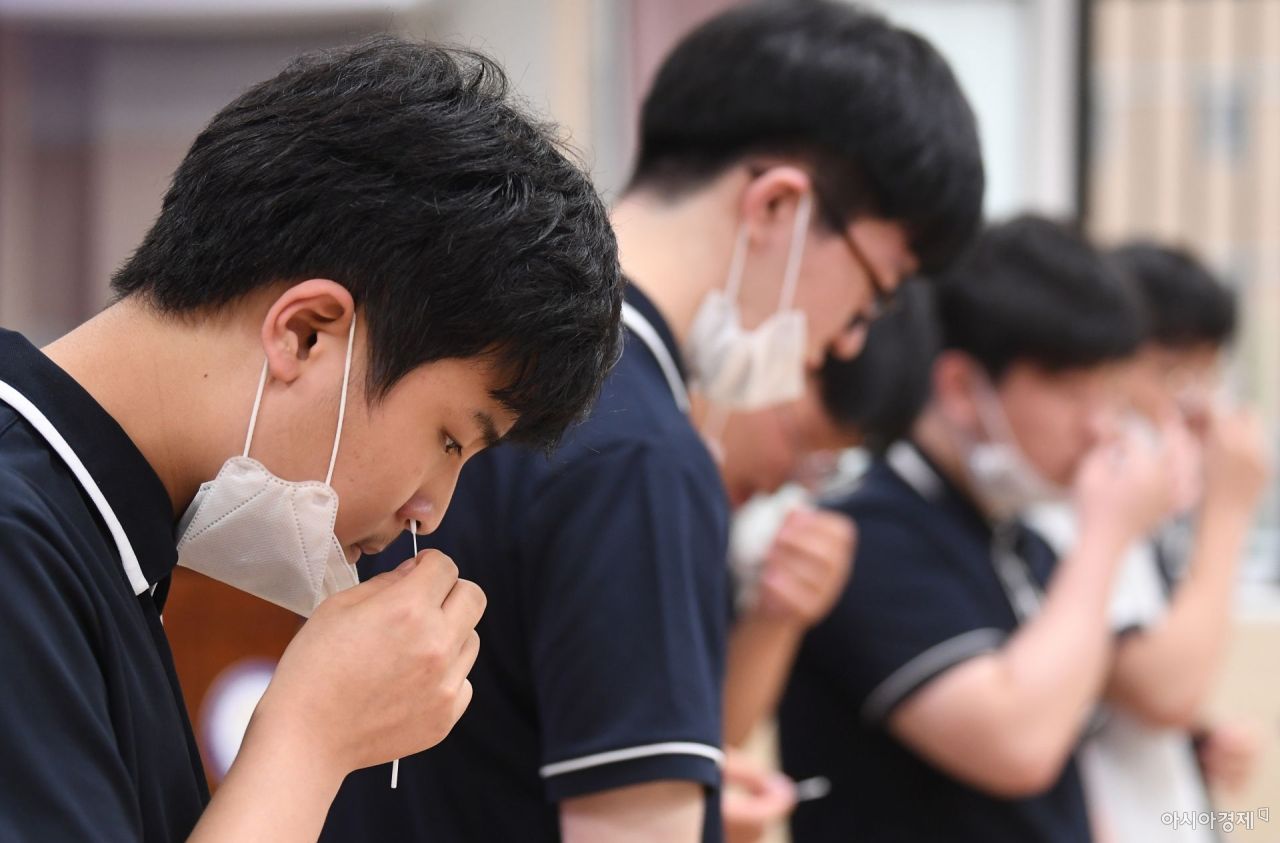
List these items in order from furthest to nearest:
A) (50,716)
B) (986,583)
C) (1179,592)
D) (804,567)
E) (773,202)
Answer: (1179,592) → (986,583) → (804,567) → (773,202) → (50,716)

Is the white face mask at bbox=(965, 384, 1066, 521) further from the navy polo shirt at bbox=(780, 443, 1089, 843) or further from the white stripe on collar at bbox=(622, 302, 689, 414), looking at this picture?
the white stripe on collar at bbox=(622, 302, 689, 414)

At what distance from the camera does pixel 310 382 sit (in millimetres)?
706

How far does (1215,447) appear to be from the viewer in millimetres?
2139

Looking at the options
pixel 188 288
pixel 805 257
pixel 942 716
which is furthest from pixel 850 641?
pixel 188 288

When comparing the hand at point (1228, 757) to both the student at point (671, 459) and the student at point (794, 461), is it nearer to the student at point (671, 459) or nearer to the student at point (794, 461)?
the student at point (794, 461)

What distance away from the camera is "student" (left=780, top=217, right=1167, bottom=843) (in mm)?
1489

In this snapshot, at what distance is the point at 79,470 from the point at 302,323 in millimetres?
131

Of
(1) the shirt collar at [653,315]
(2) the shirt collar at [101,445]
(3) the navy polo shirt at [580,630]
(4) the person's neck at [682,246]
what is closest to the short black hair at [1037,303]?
(4) the person's neck at [682,246]

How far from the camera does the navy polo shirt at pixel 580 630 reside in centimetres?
89

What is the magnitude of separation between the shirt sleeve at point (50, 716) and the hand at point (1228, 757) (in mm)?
1897

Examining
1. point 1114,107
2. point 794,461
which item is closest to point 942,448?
point 794,461

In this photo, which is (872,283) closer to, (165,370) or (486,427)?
(486,427)

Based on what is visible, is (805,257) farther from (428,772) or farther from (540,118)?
(428,772)

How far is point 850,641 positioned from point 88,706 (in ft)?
3.44
